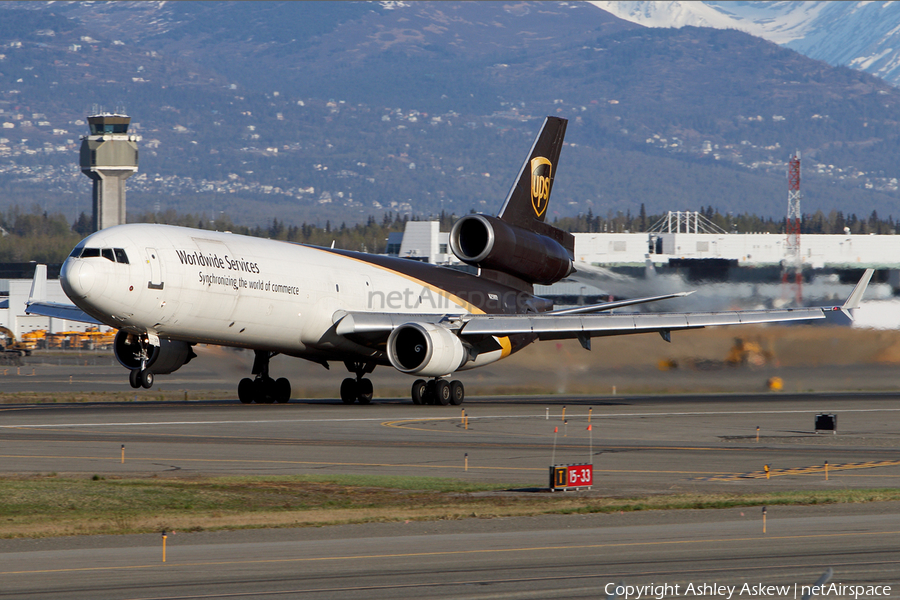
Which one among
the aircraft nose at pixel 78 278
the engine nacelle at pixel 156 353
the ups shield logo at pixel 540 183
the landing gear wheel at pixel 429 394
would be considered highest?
the ups shield logo at pixel 540 183

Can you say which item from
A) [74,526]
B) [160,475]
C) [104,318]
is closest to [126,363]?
[104,318]

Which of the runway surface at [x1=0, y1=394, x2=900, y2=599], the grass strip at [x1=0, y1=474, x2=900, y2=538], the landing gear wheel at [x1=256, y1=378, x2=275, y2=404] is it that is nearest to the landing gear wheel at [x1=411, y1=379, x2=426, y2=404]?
the runway surface at [x1=0, y1=394, x2=900, y2=599]

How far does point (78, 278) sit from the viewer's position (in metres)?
33.2

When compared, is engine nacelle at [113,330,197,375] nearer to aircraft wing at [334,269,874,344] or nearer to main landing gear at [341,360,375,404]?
aircraft wing at [334,269,874,344]

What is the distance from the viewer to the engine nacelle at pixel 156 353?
37.6m

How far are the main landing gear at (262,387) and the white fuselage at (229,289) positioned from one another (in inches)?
85.3

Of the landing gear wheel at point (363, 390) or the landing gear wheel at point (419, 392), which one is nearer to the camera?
the landing gear wheel at point (419, 392)

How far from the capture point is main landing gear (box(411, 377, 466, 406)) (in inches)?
1663

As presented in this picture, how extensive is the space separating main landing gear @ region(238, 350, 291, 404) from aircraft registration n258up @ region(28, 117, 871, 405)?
4cm

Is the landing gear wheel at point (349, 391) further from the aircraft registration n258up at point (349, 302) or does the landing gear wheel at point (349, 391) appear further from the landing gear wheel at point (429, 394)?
the landing gear wheel at point (429, 394)

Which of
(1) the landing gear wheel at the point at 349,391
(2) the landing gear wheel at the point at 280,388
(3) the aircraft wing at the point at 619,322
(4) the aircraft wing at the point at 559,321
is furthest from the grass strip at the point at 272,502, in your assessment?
(1) the landing gear wheel at the point at 349,391

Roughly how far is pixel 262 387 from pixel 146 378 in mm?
9129

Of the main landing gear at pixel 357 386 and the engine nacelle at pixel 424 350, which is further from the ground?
the engine nacelle at pixel 424 350

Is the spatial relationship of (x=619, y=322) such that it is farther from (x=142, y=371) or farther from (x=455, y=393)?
(x=142, y=371)
